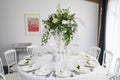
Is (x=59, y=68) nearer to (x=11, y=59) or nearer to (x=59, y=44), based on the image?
(x=59, y=44)

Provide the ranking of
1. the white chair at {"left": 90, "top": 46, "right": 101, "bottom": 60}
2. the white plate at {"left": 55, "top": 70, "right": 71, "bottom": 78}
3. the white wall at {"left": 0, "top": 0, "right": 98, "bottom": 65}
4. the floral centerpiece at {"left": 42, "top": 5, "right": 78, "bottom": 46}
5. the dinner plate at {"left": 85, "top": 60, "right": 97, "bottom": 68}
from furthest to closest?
the white wall at {"left": 0, "top": 0, "right": 98, "bottom": 65}
the white chair at {"left": 90, "top": 46, "right": 101, "bottom": 60}
the dinner plate at {"left": 85, "top": 60, "right": 97, "bottom": 68}
the floral centerpiece at {"left": 42, "top": 5, "right": 78, "bottom": 46}
the white plate at {"left": 55, "top": 70, "right": 71, "bottom": 78}

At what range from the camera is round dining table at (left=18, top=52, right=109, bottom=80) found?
8.71 feet

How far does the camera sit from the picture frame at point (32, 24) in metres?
5.20

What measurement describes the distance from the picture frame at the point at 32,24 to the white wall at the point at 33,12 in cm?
12

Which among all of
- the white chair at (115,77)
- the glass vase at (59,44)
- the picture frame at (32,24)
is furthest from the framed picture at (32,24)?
the white chair at (115,77)

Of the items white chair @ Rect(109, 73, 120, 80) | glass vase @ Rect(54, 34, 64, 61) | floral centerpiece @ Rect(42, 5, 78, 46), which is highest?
floral centerpiece @ Rect(42, 5, 78, 46)

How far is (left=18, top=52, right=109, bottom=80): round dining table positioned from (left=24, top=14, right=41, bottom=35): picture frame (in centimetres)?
188

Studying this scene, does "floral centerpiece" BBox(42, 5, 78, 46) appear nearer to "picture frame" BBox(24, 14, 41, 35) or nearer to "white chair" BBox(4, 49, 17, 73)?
"white chair" BBox(4, 49, 17, 73)

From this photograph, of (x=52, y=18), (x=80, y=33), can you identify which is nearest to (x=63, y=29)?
(x=52, y=18)

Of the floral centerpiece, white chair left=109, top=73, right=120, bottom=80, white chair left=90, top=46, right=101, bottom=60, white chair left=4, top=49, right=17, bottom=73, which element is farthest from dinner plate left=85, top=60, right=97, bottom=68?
white chair left=4, top=49, right=17, bottom=73

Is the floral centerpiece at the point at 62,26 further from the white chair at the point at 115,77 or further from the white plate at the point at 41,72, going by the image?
the white chair at the point at 115,77

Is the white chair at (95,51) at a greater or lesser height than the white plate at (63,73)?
greater

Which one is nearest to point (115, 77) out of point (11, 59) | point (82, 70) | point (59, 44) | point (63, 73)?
point (82, 70)

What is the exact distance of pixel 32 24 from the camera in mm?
5238
